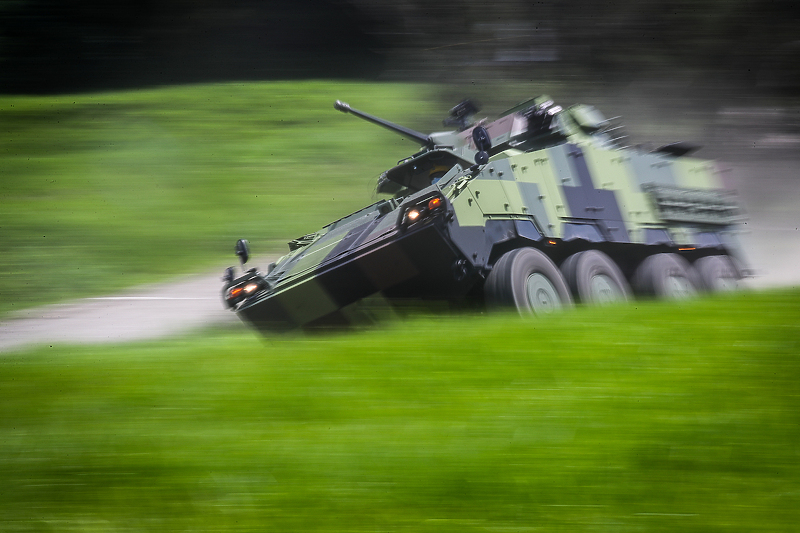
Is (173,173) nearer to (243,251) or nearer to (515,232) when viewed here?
(243,251)

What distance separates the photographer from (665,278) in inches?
316

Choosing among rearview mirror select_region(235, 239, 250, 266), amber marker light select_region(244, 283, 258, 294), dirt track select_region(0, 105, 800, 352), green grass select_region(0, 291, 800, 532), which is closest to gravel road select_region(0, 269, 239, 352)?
dirt track select_region(0, 105, 800, 352)

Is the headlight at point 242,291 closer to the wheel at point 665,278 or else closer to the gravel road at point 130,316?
the gravel road at point 130,316

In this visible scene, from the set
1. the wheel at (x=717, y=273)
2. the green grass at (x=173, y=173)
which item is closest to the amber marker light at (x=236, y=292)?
the green grass at (x=173, y=173)

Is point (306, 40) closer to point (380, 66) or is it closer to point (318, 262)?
point (380, 66)

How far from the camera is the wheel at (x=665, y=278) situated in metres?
7.84

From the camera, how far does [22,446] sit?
9.96ft

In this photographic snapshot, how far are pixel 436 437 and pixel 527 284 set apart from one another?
3.16 m

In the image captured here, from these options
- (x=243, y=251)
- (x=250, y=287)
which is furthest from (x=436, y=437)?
(x=243, y=251)

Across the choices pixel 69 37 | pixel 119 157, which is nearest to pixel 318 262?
pixel 119 157

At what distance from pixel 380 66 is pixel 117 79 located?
197 inches

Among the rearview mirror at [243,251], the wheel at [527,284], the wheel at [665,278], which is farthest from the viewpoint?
the wheel at [665,278]

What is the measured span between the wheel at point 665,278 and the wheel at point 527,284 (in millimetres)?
1806

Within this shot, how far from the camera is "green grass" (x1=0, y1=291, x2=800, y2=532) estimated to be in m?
2.45
